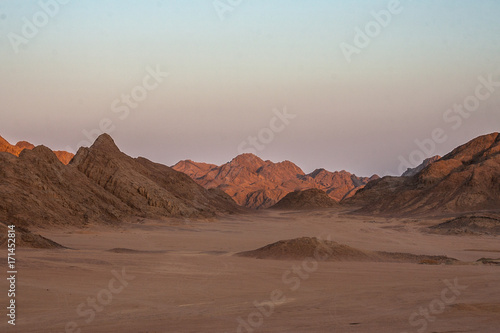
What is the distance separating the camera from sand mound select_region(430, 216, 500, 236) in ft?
139

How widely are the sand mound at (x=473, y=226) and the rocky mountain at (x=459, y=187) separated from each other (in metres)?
24.4

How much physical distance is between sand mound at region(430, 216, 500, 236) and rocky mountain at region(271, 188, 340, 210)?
82.7m

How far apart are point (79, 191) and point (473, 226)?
3433cm

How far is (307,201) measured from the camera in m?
134

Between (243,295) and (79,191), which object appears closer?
(243,295)

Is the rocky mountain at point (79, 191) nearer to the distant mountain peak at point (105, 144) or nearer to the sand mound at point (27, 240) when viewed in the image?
the distant mountain peak at point (105, 144)

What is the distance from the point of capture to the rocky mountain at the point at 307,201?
131375 millimetres

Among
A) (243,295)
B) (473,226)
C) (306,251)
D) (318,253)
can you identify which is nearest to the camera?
(243,295)

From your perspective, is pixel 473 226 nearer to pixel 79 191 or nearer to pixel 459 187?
pixel 459 187

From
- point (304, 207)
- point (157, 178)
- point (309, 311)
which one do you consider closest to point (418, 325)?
point (309, 311)

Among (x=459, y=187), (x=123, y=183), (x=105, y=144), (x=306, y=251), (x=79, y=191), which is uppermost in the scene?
(x=105, y=144)

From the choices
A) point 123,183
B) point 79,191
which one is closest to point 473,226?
point 79,191

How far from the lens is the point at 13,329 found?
951 centimetres

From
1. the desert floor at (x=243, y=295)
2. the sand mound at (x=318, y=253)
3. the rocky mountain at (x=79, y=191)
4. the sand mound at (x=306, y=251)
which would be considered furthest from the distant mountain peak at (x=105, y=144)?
the desert floor at (x=243, y=295)
